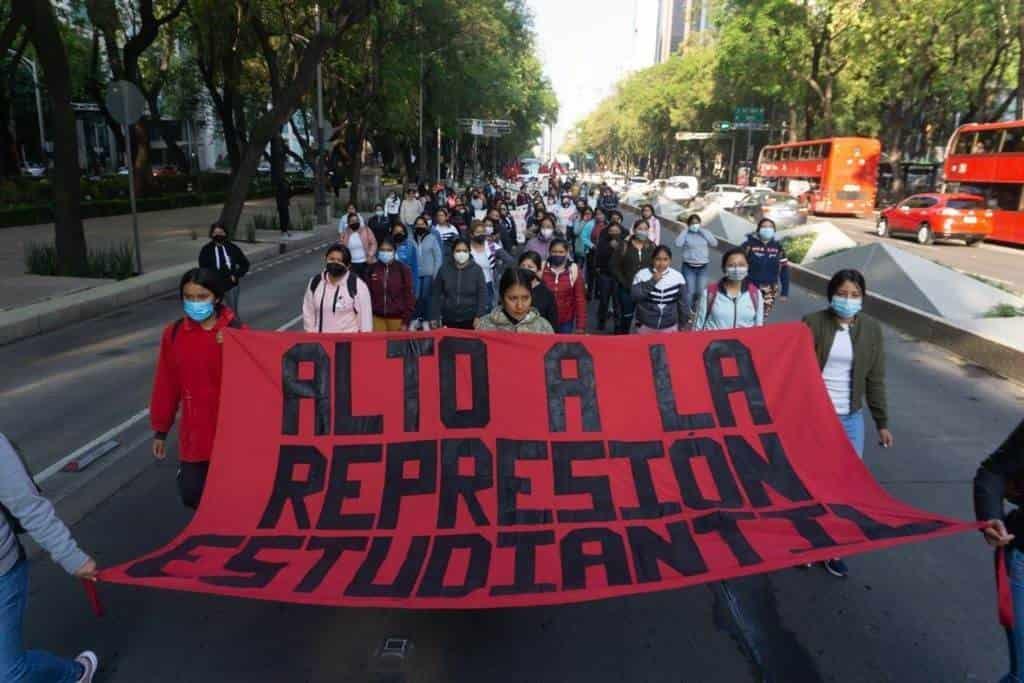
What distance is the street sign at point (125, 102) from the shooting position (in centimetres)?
1384

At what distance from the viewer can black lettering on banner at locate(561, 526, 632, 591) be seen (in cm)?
356

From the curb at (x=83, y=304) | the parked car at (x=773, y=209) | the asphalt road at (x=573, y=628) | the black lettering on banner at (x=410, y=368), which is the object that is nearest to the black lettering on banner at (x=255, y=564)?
the asphalt road at (x=573, y=628)

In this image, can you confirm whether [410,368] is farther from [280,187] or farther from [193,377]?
[280,187]

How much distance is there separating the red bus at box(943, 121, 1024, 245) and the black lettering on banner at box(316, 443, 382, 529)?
88.6 feet

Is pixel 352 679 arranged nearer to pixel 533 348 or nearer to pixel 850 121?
pixel 533 348

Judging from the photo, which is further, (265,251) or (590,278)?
(265,251)

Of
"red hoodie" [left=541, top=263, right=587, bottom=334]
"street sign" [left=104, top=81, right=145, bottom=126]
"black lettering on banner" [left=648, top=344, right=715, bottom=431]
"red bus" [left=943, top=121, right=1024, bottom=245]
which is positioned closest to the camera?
"black lettering on banner" [left=648, top=344, right=715, bottom=431]

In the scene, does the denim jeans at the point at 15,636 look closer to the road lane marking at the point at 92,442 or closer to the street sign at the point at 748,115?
the road lane marking at the point at 92,442

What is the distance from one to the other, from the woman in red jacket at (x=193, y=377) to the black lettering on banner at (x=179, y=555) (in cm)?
64

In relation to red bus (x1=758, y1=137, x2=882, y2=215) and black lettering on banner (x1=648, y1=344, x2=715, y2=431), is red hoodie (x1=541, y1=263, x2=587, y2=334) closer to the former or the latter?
black lettering on banner (x1=648, y1=344, x2=715, y2=431)

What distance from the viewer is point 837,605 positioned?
14.5 feet

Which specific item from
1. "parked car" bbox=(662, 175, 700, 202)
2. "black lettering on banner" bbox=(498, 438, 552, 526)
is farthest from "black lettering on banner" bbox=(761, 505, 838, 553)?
"parked car" bbox=(662, 175, 700, 202)

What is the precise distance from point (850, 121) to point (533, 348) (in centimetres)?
5819

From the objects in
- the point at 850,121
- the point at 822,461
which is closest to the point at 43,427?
the point at 822,461
